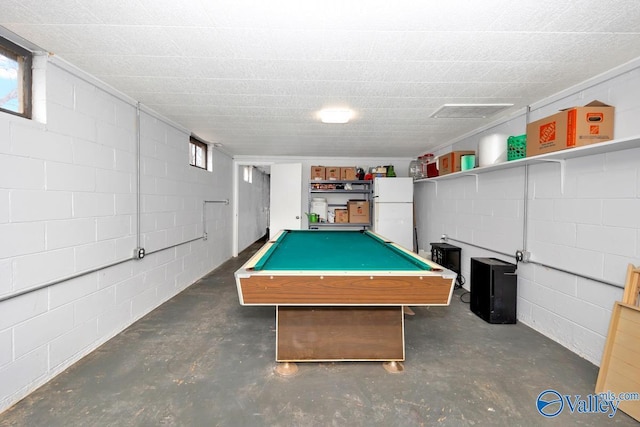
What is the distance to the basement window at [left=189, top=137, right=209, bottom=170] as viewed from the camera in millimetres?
4500

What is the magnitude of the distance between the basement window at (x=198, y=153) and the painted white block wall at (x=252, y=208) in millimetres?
1508

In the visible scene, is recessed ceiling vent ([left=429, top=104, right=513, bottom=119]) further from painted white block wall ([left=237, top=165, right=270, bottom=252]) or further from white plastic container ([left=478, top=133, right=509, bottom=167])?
painted white block wall ([left=237, top=165, right=270, bottom=252])

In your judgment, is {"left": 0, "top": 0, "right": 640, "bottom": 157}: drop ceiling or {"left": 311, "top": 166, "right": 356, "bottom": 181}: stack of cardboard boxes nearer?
{"left": 0, "top": 0, "right": 640, "bottom": 157}: drop ceiling

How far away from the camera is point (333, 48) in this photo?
1.88 metres

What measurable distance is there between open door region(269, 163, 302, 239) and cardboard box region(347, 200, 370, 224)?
1052mm

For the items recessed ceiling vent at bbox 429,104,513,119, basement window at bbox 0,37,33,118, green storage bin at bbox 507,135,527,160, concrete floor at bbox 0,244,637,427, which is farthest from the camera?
recessed ceiling vent at bbox 429,104,513,119

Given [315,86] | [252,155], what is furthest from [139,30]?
[252,155]

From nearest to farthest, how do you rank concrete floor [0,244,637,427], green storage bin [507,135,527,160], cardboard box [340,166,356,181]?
concrete floor [0,244,637,427] → green storage bin [507,135,527,160] → cardboard box [340,166,356,181]

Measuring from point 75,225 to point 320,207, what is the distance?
4272 millimetres

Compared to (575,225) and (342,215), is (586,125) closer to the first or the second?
(575,225)

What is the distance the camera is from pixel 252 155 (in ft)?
20.2

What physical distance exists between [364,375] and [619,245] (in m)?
2.09

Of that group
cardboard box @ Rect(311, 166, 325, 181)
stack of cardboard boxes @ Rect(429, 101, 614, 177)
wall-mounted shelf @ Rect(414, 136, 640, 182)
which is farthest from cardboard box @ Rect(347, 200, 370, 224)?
stack of cardboard boxes @ Rect(429, 101, 614, 177)

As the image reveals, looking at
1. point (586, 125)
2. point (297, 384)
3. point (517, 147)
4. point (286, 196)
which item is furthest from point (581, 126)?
point (286, 196)
